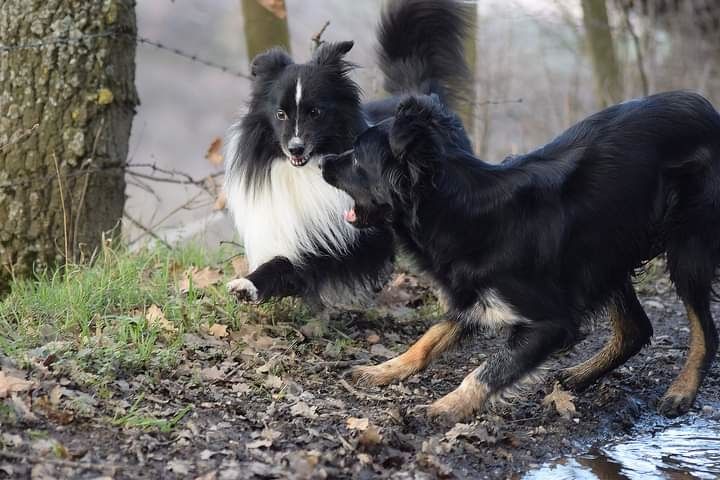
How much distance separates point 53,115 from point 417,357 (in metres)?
3.29

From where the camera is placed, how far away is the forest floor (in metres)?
3.58

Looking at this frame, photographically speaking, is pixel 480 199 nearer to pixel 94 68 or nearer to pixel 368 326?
pixel 368 326

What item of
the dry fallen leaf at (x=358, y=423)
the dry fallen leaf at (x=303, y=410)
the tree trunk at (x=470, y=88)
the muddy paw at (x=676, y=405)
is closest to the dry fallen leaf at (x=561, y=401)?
the muddy paw at (x=676, y=405)

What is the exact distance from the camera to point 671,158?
4535 millimetres

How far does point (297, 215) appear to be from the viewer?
17.1 ft

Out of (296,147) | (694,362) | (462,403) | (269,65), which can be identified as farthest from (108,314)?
(694,362)

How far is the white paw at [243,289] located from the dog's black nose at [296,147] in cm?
79

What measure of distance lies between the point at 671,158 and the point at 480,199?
109 cm

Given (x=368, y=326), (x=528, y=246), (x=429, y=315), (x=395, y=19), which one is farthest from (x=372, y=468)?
(x=395, y=19)

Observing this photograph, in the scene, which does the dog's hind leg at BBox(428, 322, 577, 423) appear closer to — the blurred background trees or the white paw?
the white paw

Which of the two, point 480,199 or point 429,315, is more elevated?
point 480,199

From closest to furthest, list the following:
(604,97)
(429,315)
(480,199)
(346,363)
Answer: (480,199), (346,363), (429,315), (604,97)

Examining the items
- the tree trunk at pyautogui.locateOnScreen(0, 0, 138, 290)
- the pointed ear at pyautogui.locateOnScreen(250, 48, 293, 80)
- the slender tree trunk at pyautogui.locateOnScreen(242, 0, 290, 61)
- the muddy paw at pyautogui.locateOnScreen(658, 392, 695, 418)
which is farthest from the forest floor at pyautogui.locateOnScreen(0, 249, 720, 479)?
the slender tree trunk at pyautogui.locateOnScreen(242, 0, 290, 61)

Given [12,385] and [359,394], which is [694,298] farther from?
[12,385]
